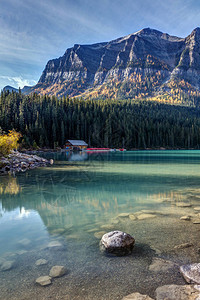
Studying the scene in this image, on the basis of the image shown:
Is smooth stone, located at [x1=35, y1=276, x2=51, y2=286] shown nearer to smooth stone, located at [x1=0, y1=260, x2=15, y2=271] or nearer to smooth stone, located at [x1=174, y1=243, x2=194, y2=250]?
smooth stone, located at [x1=0, y1=260, x2=15, y2=271]

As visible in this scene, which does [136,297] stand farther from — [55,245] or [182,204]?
[182,204]

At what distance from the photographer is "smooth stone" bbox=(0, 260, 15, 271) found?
6.30m

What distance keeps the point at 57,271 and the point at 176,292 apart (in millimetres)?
3231

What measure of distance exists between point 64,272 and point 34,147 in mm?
93727

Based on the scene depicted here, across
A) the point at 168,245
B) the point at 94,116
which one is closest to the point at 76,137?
the point at 94,116

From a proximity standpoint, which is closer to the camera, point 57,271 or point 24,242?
point 57,271

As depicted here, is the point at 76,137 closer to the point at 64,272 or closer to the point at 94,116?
the point at 94,116

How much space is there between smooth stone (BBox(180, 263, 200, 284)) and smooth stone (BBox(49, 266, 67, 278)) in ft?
10.8

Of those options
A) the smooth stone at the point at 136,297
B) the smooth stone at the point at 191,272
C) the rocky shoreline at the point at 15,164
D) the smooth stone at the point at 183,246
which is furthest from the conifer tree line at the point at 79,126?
the smooth stone at the point at 136,297

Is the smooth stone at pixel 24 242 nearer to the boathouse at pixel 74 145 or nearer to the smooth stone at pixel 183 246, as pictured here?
the smooth stone at pixel 183 246

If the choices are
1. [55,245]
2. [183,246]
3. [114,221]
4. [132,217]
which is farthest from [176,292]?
[132,217]

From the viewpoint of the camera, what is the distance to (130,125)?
141500 mm

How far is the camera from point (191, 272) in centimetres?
548

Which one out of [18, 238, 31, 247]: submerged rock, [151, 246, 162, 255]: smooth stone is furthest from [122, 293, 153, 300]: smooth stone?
[18, 238, 31, 247]: submerged rock
